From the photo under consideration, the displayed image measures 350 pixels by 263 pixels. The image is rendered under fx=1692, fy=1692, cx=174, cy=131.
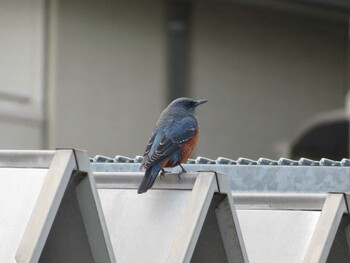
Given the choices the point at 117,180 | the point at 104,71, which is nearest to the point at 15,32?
the point at 104,71

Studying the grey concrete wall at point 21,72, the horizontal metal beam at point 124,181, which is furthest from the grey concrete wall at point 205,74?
the horizontal metal beam at point 124,181

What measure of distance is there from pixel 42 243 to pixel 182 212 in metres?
0.81

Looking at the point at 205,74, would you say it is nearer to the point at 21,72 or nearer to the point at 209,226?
the point at 21,72

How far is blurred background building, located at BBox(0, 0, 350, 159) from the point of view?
2427 centimetres


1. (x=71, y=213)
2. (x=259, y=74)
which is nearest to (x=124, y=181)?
(x=71, y=213)

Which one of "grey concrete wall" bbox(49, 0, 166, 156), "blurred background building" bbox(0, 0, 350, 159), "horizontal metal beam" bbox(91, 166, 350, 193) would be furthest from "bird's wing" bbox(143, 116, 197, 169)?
"grey concrete wall" bbox(49, 0, 166, 156)

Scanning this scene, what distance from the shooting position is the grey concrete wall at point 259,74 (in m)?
27.3

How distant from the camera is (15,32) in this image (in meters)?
24.0

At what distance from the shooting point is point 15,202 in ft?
21.2

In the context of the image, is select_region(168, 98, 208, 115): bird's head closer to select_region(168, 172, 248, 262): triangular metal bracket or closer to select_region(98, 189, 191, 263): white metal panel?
select_region(98, 189, 191, 263): white metal panel

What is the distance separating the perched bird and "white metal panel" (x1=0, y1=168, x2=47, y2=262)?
5.20ft

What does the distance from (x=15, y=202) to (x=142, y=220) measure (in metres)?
0.66

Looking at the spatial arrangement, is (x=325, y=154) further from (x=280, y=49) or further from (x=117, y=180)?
(x=117, y=180)

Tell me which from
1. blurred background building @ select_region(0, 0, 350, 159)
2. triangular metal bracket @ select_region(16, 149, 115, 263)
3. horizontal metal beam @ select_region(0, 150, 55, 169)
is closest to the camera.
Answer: triangular metal bracket @ select_region(16, 149, 115, 263)
